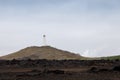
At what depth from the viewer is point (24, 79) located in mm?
24219

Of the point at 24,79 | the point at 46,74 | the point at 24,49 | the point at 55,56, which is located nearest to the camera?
the point at 24,79

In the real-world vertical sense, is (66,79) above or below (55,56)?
below

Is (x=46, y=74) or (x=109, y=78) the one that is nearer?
(x=109, y=78)

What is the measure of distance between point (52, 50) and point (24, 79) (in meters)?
44.9

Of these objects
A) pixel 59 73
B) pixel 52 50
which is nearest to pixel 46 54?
pixel 52 50

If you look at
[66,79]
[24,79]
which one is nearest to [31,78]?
[24,79]

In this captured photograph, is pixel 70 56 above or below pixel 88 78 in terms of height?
above

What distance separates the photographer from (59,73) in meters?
28.1

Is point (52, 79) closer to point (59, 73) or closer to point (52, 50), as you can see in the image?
point (59, 73)

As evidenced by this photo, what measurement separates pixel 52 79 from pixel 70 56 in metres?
45.8

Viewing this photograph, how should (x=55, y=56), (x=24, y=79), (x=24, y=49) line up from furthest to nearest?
1. (x=24, y=49)
2. (x=55, y=56)
3. (x=24, y=79)

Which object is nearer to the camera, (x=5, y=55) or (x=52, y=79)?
(x=52, y=79)

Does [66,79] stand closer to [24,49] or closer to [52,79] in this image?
[52,79]

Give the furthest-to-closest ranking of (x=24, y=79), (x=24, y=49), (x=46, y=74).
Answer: (x=24, y=49)
(x=46, y=74)
(x=24, y=79)
